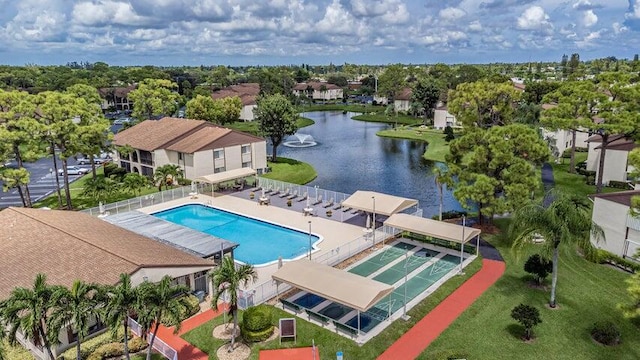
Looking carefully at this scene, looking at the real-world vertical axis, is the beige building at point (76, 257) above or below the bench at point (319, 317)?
above

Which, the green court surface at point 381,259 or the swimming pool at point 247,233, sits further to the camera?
the swimming pool at point 247,233

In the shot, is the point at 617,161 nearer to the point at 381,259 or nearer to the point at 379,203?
the point at 379,203

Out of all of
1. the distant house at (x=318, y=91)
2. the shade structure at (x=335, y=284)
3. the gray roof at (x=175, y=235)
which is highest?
the distant house at (x=318, y=91)

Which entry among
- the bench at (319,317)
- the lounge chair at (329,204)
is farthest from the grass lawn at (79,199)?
the bench at (319,317)

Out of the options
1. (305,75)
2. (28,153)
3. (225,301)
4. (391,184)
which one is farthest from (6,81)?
(225,301)

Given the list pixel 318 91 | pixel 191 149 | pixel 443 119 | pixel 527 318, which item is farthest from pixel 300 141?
pixel 318 91

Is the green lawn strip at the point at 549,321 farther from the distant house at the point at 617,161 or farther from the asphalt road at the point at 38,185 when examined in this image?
the asphalt road at the point at 38,185

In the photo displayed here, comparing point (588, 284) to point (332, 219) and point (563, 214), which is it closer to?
point (563, 214)
